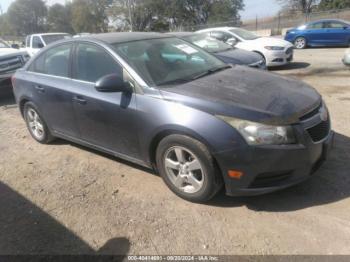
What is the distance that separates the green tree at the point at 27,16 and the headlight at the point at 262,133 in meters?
80.2

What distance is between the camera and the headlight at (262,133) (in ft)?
9.86

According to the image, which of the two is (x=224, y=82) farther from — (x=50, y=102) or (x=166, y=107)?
(x=50, y=102)

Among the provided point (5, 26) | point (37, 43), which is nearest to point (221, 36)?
point (37, 43)

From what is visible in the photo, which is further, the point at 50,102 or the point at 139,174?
the point at 50,102

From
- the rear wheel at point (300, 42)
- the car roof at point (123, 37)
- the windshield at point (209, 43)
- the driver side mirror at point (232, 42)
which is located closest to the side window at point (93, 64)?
the car roof at point (123, 37)

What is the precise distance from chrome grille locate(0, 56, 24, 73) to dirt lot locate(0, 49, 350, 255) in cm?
464

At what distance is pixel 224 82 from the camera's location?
3.69 meters

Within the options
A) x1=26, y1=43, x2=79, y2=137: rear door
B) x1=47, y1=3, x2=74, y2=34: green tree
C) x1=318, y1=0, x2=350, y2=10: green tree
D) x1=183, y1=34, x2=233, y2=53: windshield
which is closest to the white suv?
x1=183, y1=34, x2=233, y2=53: windshield

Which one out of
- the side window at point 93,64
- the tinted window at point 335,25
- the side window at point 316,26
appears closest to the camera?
the side window at point 93,64

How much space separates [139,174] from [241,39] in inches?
326

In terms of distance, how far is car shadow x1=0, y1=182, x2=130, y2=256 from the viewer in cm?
299

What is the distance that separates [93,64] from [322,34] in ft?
Answer: 48.6

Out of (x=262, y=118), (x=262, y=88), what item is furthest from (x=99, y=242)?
(x=262, y=88)

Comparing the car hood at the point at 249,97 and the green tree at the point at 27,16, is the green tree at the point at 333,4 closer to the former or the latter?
the car hood at the point at 249,97
